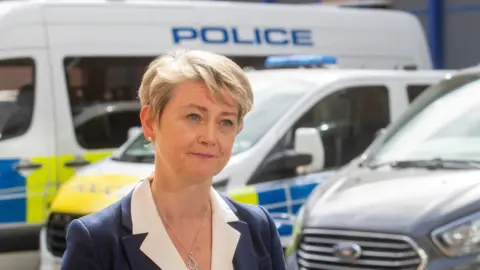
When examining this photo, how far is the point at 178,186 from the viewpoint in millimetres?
1974

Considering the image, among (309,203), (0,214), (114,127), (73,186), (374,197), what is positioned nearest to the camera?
(374,197)

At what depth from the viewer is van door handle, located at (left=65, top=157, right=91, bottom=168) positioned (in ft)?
23.4

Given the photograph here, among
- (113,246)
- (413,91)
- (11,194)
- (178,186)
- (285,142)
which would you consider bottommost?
(11,194)

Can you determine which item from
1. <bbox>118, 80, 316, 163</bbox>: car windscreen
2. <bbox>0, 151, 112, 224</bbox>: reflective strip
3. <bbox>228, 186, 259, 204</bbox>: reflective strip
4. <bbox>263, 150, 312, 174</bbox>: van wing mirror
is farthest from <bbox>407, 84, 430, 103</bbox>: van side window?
<bbox>0, 151, 112, 224</bbox>: reflective strip

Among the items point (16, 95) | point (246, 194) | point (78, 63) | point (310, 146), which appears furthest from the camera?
point (78, 63)

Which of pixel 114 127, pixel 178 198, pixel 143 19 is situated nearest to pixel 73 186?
pixel 114 127

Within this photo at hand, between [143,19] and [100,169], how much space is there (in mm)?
1801

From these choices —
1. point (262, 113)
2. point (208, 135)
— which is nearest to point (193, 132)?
point (208, 135)

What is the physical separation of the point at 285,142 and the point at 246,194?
445mm

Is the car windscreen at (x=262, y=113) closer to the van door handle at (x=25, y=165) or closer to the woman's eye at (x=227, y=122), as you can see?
the van door handle at (x=25, y=165)

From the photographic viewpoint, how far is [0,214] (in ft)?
22.2

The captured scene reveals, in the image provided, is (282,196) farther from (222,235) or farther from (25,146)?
(222,235)

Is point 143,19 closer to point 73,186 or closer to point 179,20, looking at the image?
point 179,20

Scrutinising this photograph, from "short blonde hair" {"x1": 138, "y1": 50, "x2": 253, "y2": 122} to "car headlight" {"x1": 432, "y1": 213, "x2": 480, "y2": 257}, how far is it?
252 centimetres
